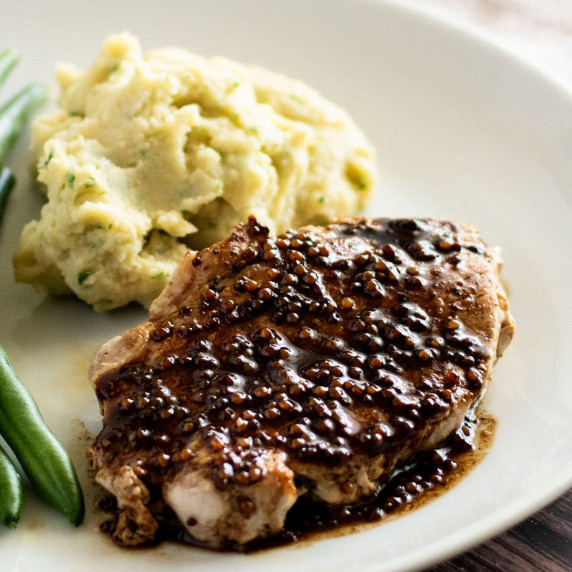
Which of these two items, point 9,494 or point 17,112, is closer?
point 9,494

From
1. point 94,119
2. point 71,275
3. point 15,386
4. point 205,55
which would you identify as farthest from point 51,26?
point 15,386

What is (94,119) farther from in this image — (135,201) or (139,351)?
(139,351)

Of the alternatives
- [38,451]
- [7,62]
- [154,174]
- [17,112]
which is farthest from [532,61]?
[38,451]

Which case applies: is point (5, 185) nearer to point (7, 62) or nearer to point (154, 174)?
point (154, 174)

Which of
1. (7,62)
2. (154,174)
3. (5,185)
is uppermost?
(154,174)

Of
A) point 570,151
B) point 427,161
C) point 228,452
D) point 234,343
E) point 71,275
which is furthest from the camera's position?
point 427,161
